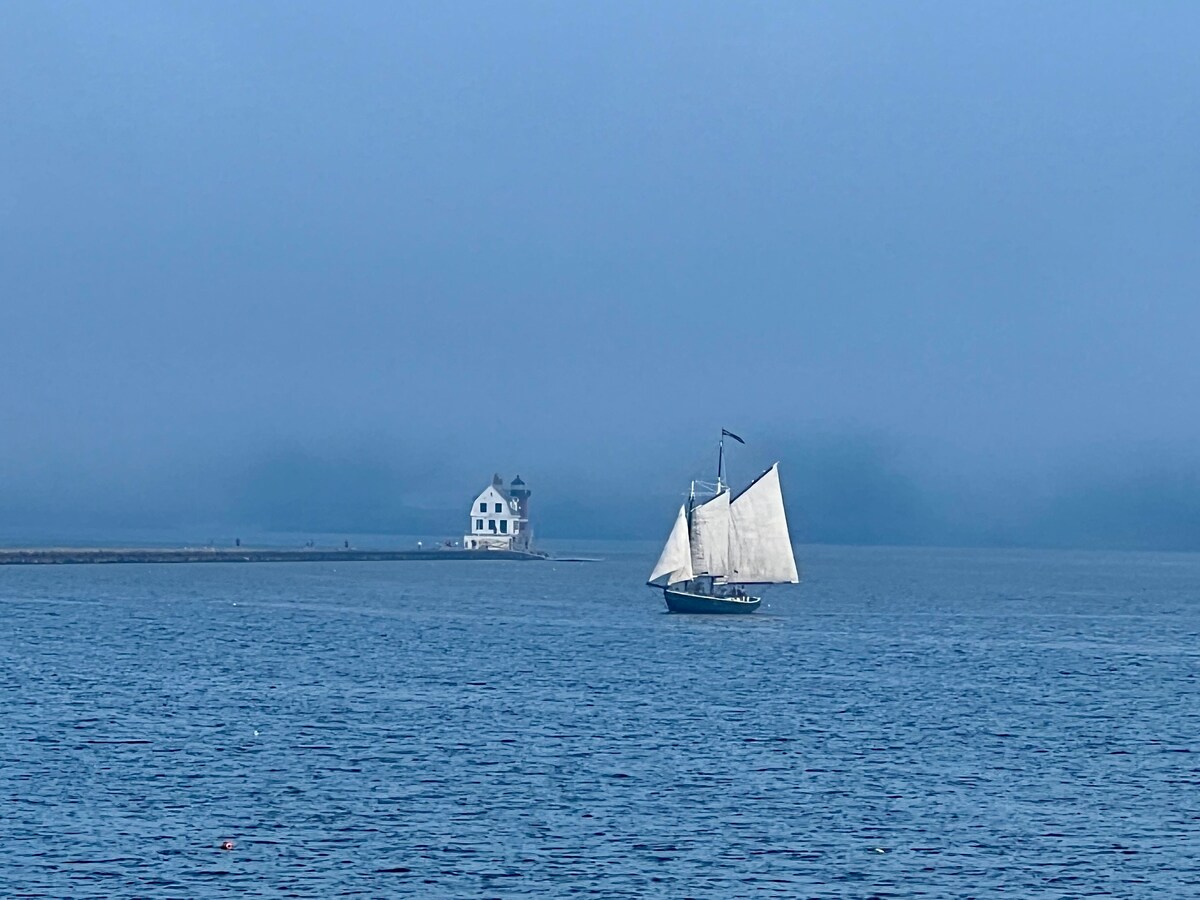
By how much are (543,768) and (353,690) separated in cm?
2401

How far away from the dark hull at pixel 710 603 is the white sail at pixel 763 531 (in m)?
1.99

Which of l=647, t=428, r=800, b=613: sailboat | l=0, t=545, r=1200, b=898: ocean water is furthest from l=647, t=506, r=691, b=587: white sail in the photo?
l=0, t=545, r=1200, b=898: ocean water

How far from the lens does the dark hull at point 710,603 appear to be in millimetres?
131500

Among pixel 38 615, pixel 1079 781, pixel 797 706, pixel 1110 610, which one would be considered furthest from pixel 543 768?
pixel 1110 610

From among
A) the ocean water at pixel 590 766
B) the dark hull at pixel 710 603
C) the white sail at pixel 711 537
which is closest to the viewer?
the ocean water at pixel 590 766

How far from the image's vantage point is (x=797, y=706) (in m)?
70.4

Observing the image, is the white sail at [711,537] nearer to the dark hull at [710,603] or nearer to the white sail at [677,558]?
the white sail at [677,558]

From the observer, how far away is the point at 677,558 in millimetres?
131000

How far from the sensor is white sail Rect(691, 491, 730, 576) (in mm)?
130375

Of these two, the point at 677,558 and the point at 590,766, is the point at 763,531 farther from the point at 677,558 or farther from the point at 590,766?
the point at 590,766

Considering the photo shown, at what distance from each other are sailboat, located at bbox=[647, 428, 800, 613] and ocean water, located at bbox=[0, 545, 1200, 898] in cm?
2222

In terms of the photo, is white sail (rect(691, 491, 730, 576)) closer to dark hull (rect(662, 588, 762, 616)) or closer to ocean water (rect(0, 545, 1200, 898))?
dark hull (rect(662, 588, 762, 616))

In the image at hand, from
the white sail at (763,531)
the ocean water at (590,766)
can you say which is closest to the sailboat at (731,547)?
the white sail at (763,531)

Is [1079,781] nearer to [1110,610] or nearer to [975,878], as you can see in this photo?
[975,878]
